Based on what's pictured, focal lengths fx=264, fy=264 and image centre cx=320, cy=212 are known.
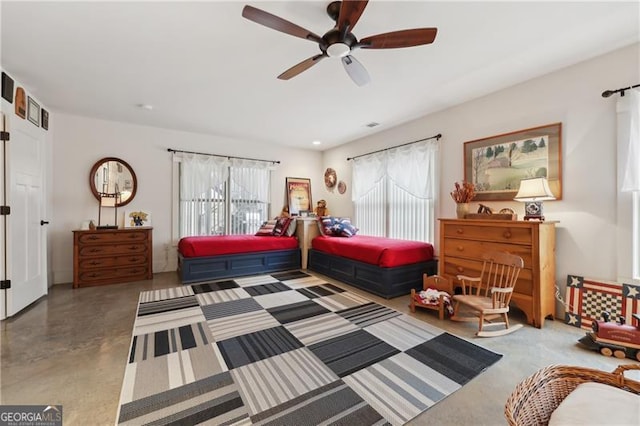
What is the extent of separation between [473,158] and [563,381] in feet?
9.51

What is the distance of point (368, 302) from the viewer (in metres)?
3.17

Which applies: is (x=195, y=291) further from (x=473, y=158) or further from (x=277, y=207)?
(x=473, y=158)

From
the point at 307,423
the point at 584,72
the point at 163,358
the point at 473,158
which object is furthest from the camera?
the point at 473,158

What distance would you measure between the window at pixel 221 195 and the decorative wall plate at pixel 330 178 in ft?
4.49

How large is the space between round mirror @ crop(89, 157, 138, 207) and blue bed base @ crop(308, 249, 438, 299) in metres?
3.52

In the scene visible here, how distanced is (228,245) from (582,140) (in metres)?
4.50

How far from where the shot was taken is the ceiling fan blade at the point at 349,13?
1.51 metres

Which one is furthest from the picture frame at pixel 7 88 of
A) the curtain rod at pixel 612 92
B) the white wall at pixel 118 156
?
the curtain rod at pixel 612 92

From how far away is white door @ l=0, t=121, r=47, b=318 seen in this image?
2.70 metres

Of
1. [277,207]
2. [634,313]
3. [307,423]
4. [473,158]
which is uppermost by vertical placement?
[473,158]

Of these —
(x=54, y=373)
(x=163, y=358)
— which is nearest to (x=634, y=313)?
(x=163, y=358)

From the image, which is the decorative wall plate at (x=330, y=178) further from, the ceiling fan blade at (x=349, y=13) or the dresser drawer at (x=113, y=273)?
the ceiling fan blade at (x=349, y=13)

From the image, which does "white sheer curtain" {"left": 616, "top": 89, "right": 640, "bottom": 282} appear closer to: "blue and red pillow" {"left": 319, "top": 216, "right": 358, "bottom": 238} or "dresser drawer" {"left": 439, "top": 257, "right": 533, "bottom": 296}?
"dresser drawer" {"left": 439, "top": 257, "right": 533, "bottom": 296}

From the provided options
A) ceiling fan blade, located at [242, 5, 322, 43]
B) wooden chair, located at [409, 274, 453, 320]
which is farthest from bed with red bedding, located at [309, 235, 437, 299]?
ceiling fan blade, located at [242, 5, 322, 43]
